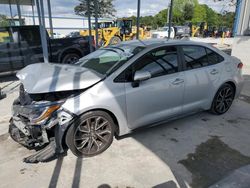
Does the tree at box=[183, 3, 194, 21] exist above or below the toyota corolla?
above

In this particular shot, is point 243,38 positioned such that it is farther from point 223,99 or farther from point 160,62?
point 160,62

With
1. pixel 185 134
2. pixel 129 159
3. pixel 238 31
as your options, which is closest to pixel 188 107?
pixel 185 134

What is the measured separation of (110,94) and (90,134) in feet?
2.07

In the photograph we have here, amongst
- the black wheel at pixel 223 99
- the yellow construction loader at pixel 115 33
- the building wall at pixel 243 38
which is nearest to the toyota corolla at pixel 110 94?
the black wheel at pixel 223 99

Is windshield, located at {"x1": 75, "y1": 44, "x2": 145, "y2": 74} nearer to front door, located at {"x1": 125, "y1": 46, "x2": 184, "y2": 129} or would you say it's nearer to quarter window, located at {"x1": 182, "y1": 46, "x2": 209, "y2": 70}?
front door, located at {"x1": 125, "y1": 46, "x2": 184, "y2": 129}

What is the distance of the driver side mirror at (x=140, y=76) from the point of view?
3.26 m

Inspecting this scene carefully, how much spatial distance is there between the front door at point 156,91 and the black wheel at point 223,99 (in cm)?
103

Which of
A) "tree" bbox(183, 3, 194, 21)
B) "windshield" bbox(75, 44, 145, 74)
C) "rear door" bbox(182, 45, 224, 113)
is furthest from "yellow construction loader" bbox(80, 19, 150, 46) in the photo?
"tree" bbox(183, 3, 194, 21)

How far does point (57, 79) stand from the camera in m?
3.15

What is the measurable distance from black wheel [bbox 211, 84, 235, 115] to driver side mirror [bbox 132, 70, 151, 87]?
6.11 feet

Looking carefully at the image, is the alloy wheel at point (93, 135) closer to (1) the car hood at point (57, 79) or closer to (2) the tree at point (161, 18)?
(1) the car hood at point (57, 79)

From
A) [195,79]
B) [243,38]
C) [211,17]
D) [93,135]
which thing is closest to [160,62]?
[195,79]

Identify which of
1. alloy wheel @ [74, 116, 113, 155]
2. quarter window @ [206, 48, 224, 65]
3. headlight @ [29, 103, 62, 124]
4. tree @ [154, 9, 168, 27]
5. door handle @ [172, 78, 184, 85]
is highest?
tree @ [154, 9, 168, 27]

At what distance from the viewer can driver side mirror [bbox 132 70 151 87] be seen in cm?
326
